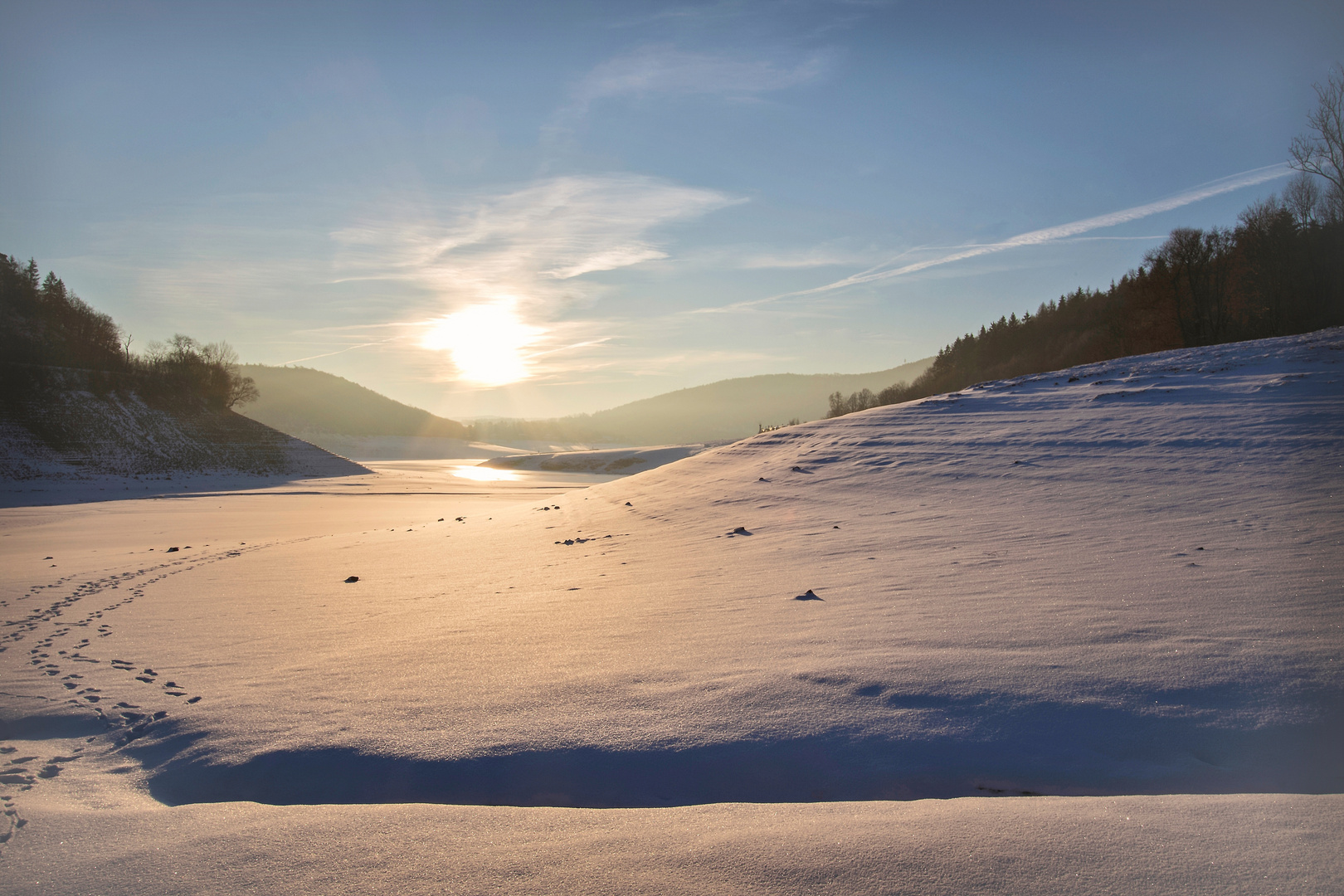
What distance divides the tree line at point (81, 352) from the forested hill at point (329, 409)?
6231cm

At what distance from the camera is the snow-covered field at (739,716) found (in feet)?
Result: 5.85

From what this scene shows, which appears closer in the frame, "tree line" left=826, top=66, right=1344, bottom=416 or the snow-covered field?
the snow-covered field

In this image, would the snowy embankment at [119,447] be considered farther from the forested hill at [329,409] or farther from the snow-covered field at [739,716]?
the forested hill at [329,409]

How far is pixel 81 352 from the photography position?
45969 millimetres

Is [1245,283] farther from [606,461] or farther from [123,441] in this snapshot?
[123,441]

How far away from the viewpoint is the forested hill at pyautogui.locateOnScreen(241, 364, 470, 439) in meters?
117

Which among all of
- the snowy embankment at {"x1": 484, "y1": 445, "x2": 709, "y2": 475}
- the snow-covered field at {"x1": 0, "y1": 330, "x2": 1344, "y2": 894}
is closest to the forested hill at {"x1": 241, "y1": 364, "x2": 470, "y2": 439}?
the snowy embankment at {"x1": 484, "y1": 445, "x2": 709, "y2": 475}

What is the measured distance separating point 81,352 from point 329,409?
3248 inches

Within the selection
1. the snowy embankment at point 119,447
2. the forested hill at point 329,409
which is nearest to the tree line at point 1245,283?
the snowy embankment at point 119,447

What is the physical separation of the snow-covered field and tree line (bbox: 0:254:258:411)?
163 feet

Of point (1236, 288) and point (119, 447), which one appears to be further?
point (119, 447)

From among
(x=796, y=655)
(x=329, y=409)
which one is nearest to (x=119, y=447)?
(x=796, y=655)

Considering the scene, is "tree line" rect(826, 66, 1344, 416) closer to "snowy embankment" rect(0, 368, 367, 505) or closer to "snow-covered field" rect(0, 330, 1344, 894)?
"snow-covered field" rect(0, 330, 1344, 894)

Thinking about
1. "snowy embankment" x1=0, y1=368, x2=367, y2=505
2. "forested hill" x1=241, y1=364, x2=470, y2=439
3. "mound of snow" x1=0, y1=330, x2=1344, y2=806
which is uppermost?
"forested hill" x1=241, y1=364, x2=470, y2=439
